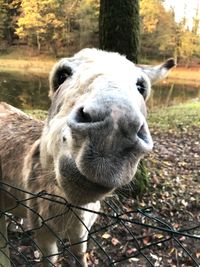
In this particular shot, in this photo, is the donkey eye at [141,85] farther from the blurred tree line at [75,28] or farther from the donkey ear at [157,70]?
the blurred tree line at [75,28]

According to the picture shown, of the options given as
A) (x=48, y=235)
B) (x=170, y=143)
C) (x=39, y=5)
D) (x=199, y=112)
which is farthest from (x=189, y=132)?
(x=39, y=5)

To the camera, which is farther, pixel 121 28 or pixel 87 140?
pixel 121 28

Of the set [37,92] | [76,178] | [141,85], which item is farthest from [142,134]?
[37,92]

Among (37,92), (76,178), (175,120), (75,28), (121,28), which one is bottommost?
(37,92)

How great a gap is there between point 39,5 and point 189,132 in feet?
60.6

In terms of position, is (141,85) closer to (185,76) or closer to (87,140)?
(87,140)

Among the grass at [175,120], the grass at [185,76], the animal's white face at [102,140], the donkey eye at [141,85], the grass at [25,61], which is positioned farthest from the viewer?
the grass at [185,76]

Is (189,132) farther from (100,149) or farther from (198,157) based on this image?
(100,149)

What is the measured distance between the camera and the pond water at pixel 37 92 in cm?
1592

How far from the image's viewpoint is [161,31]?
111ft

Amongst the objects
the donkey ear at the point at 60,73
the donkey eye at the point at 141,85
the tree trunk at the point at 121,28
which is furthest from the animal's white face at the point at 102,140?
the tree trunk at the point at 121,28

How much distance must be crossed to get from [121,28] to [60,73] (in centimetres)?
217

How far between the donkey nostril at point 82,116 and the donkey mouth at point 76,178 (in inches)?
10.8

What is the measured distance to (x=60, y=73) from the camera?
2.55 meters
